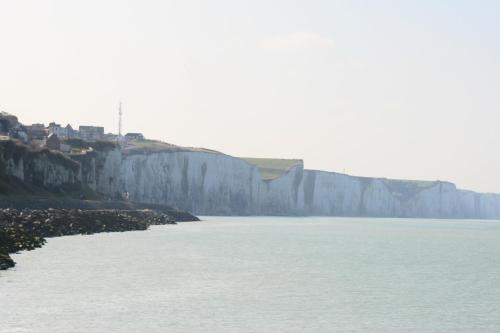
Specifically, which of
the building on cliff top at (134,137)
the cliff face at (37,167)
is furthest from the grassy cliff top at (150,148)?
the cliff face at (37,167)

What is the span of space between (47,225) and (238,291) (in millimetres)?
27083

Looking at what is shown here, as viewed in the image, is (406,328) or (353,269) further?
(353,269)

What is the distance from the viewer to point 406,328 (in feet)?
73.0

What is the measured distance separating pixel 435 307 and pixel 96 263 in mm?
16246

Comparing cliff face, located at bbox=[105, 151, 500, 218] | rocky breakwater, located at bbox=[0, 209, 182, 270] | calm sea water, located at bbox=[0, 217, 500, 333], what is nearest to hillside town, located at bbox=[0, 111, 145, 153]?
cliff face, located at bbox=[105, 151, 500, 218]

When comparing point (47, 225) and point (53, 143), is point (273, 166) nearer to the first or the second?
point (53, 143)

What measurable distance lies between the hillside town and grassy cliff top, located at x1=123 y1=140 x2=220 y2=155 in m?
2.63

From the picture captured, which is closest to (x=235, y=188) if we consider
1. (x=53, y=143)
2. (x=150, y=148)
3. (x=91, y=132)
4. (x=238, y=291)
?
(x=150, y=148)

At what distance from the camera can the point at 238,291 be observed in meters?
29.1

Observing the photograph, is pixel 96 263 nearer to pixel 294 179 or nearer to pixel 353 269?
pixel 353 269

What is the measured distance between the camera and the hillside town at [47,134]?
302 feet

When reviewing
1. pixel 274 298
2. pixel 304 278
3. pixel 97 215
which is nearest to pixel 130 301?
pixel 274 298

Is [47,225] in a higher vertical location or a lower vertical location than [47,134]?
lower

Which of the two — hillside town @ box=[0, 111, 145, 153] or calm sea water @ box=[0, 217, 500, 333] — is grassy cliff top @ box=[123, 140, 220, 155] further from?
calm sea water @ box=[0, 217, 500, 333]
